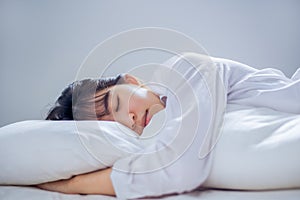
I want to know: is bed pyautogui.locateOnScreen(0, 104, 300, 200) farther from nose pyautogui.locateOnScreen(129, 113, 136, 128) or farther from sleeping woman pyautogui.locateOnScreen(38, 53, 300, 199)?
nose pyautogui.locateOnScreen(129, 113, 136, 128)

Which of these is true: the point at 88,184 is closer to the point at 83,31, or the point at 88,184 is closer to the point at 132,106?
the point at 132,106

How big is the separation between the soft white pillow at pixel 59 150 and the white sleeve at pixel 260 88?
308 mm

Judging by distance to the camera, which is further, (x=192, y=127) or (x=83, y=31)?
(x=83, y=31)

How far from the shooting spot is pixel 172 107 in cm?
92

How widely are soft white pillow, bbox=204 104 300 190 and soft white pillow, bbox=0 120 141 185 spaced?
7.8 inches

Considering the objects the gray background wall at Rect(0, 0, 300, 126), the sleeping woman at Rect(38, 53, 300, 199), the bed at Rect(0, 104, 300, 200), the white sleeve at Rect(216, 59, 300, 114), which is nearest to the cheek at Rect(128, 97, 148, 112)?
the sleeping woman at Rect(38, 53, 300, 199)

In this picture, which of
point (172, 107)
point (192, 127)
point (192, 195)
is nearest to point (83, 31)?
point (172, 107)

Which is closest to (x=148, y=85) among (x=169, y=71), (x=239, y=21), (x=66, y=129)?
(x=169, y=71)

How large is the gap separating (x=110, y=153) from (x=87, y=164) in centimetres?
6

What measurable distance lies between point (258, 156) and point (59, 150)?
1.40ft

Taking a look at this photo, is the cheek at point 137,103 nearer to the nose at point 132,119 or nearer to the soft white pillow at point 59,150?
the nose at point 132,119

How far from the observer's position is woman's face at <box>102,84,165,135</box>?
1109 millimetres

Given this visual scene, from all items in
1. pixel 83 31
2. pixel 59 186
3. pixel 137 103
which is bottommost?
pixel 59 186

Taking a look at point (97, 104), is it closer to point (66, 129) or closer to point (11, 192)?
point (66, 129)
